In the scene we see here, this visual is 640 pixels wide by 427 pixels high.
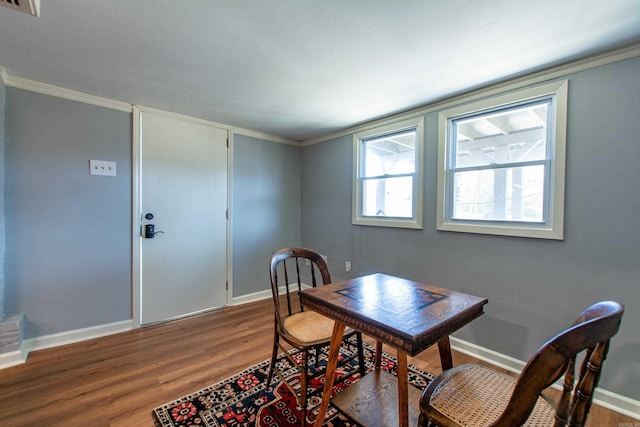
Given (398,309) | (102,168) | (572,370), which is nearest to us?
(572,370)

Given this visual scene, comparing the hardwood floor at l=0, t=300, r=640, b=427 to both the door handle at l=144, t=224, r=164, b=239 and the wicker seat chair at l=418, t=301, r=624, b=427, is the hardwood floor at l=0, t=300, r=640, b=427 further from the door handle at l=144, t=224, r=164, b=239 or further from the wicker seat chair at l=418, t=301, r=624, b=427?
the wicker seat chair at l=418, t=301, r=624, b=427

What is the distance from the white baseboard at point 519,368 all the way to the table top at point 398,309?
818mm

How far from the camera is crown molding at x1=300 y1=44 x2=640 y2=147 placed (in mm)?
1660

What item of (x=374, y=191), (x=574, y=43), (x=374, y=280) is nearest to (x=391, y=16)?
(x=574, y=43)

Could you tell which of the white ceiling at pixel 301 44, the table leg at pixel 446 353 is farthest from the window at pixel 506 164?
the table leg at pixel 446 353

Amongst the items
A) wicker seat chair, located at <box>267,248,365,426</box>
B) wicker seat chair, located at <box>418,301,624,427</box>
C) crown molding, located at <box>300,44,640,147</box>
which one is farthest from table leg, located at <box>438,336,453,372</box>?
crown molding, located at <box>300,44,640,147</box>

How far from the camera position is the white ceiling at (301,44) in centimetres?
136

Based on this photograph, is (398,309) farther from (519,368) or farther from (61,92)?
(61,92)

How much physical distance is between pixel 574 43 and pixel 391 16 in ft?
3.88

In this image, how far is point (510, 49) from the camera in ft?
5.48

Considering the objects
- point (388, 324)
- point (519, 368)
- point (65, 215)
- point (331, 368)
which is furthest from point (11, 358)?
point (519, 368)

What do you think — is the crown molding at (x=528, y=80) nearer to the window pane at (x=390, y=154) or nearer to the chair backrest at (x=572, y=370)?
the window pane at (x=390, y=154)

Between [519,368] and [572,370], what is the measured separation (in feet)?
5.27

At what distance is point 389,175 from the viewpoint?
299 centimetres
